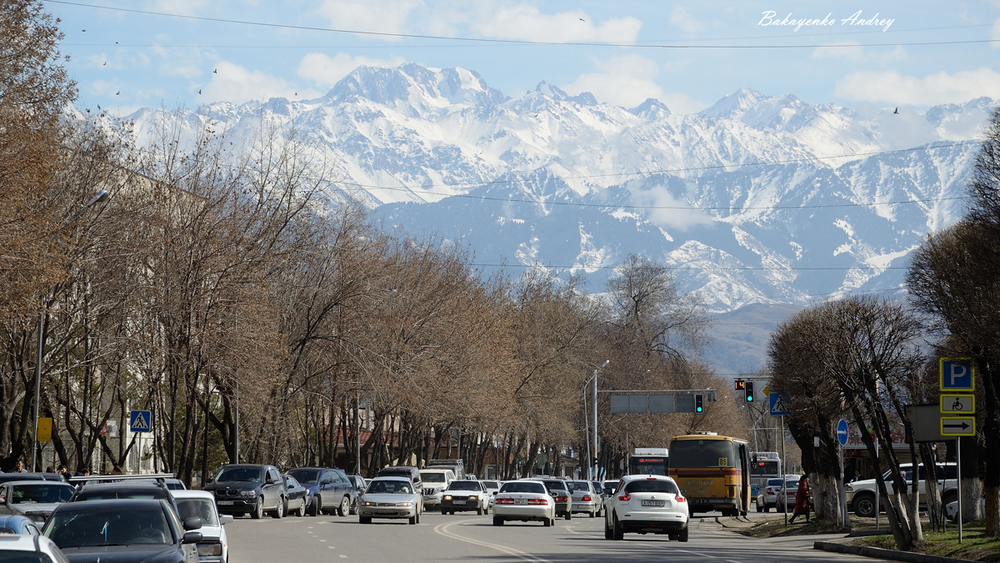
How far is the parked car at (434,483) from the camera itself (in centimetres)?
5547

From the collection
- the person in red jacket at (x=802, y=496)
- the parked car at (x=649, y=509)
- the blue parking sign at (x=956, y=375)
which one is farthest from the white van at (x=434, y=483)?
the blue parking sign at (x=956, y=375)

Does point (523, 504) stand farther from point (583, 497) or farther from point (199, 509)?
point (199, 509)

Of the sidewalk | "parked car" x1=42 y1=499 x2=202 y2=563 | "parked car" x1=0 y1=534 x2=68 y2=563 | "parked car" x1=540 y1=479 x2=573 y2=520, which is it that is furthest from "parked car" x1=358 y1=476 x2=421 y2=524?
"parked car" x1=0 y1=534 x2=68 y2=563

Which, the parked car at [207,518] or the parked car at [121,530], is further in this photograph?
the parked car at [207,518]

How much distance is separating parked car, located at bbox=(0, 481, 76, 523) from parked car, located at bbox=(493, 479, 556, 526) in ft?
50.8

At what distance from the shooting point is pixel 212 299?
38.0m

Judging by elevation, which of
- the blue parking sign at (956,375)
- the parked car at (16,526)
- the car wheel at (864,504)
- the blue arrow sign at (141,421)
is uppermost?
the blue parking sign at (956,375)

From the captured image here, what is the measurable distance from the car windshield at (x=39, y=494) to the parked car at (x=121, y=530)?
11.6 m

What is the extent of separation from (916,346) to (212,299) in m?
21.7

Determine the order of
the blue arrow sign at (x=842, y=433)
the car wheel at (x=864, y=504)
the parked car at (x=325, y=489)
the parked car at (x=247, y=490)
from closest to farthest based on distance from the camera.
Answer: the blue arrow sign at (x=842, y=433), the parked car at (x=247, y=490), the car wheel at (x=864, y=504), the parked car at (x=325, y=489)

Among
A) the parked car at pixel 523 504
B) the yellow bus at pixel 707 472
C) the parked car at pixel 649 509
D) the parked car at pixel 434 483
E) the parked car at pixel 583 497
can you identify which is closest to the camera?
the parked car at pixel 649 509

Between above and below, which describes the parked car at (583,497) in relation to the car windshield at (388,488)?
below

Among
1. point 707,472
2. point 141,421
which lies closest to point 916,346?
point 707,472

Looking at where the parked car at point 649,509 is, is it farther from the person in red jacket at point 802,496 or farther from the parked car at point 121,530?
the parked car at point 121,530
